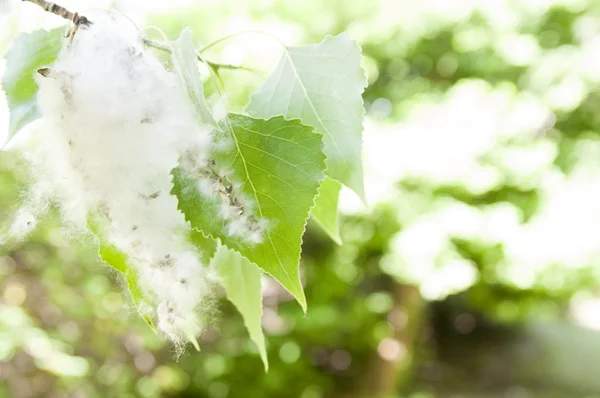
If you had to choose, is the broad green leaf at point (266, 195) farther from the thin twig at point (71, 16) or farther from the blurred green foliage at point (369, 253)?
the blurred green foliage at point (369, 253)

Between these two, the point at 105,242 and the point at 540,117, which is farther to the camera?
the point at 540,117

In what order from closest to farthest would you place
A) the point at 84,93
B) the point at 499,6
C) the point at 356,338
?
the point at 84,93
the point at 499,6
the point at 356,338

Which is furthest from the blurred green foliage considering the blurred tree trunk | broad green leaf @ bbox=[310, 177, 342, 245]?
broad green leaf @ bbox=[310, 177, 342, 245]

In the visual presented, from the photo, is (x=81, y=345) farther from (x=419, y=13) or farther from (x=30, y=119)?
(x=30, y=119)

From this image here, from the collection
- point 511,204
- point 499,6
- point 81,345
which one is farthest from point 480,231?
point 81,345

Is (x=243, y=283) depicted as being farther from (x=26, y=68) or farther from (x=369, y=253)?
(x=369, y=253)

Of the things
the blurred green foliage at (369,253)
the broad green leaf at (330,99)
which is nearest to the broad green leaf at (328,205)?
the broad green leaf at (330,99)
